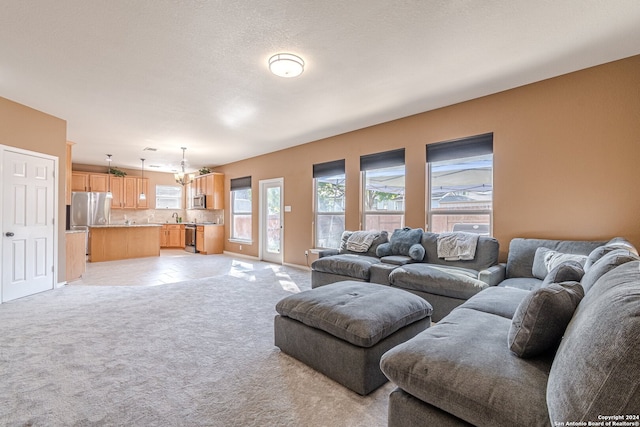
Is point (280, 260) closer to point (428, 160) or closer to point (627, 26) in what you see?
point (428, 160)

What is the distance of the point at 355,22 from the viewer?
2.29 m

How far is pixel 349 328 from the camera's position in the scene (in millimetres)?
1925

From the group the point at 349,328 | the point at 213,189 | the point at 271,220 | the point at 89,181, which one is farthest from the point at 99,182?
the point at 349,328

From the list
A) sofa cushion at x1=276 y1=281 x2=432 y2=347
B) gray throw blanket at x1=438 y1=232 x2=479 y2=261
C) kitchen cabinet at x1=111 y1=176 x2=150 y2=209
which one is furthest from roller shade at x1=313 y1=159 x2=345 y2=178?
kitchen cabinet at x1=111 y1=176 x2=150 y2=209

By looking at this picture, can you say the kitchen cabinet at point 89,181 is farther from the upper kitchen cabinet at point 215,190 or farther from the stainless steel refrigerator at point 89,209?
the upper kitchen cabinet at point 215,190

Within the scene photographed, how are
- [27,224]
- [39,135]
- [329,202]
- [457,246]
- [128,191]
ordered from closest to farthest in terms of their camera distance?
1. [457,246]
2. [27,224]
3. [39,135]
4. [329,202]
5. [128,191]

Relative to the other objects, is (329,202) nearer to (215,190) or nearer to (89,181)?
(215,190)

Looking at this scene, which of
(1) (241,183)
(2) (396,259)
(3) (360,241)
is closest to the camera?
(2) (396,259)

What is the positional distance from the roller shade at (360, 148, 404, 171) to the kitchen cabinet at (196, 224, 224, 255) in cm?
536

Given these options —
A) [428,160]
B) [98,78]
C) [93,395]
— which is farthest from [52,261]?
[428,160]

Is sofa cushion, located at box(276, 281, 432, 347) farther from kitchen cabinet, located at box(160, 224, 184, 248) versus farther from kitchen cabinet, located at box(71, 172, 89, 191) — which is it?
kitchen cabinet, located at box(71, 172, 89, 191)

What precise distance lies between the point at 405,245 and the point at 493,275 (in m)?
1.21

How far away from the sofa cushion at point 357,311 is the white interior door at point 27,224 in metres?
4.14

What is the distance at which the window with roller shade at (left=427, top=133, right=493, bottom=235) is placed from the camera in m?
3.81
